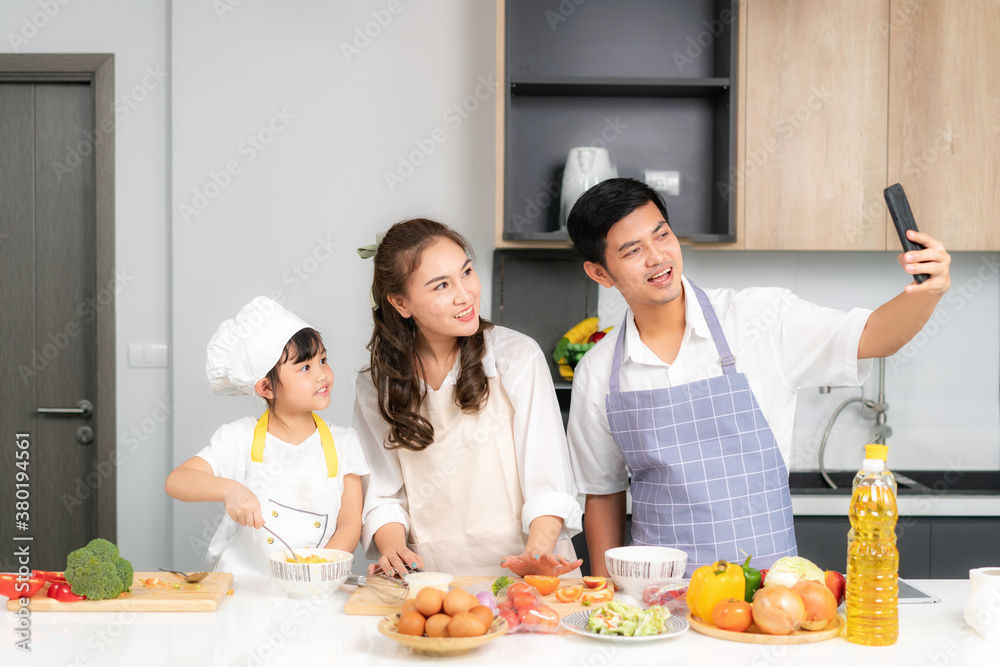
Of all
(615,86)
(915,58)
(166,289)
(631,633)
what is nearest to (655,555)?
(631,633)

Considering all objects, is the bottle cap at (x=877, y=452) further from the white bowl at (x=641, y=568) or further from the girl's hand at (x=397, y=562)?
the girl's hand at (x=397, y=562)

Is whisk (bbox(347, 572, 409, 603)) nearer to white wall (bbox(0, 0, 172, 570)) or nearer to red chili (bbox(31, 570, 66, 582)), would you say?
red chili (bbox(31, 570, 66, 582))

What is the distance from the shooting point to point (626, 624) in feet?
3.84

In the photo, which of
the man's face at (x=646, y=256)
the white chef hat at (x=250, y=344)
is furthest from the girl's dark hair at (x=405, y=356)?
the man's face at (x=646, y=256)

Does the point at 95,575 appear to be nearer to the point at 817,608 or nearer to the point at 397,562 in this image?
the point at 397,562

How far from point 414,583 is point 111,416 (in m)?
2.11

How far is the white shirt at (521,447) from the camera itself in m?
1.75

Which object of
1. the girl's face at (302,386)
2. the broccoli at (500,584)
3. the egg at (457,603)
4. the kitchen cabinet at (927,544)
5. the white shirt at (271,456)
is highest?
the girl's face at (302,386)

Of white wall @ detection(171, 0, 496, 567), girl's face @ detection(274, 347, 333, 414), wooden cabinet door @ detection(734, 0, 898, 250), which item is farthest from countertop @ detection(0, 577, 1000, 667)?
white wall @ detection(171, 0, 496, 567)

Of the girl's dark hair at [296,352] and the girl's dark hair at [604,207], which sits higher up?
the girl's dark hair at [604,207]

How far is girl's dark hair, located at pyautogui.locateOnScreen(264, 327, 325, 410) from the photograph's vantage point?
173cm

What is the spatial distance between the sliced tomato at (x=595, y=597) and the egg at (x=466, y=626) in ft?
0.88

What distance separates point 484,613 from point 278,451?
75 centimetres

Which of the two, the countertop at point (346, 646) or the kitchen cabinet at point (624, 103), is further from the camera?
the kitchen cabinet at point (624, 103)
